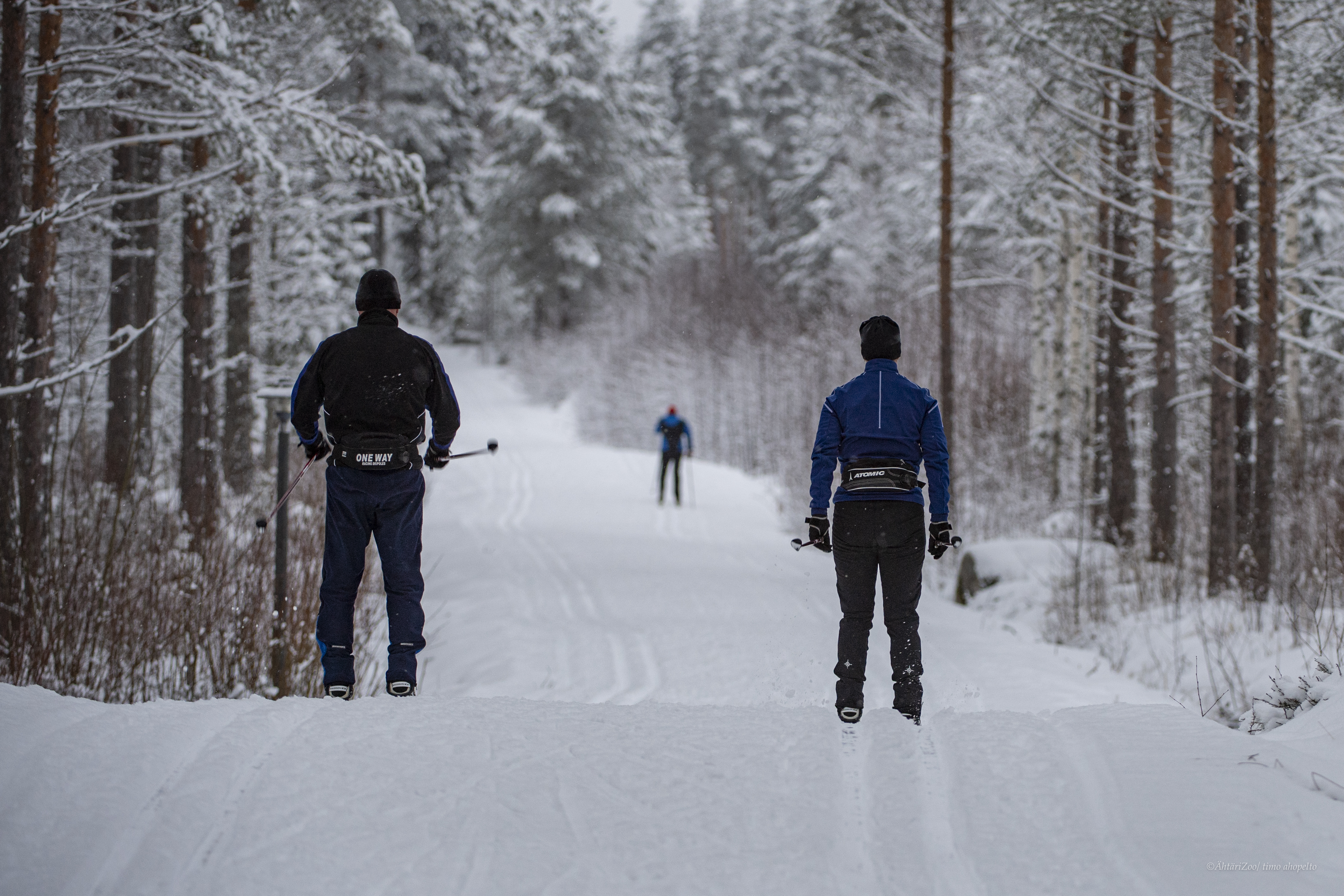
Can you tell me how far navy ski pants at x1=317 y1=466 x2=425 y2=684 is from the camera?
183 inches

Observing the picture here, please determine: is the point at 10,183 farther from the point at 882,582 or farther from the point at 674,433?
the point at 674,433

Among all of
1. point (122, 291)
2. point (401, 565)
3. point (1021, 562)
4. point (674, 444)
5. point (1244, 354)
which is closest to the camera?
point (401, 565)

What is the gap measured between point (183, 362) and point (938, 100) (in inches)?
428

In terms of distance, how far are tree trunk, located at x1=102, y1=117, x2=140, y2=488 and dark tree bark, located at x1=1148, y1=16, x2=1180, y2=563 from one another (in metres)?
10.9

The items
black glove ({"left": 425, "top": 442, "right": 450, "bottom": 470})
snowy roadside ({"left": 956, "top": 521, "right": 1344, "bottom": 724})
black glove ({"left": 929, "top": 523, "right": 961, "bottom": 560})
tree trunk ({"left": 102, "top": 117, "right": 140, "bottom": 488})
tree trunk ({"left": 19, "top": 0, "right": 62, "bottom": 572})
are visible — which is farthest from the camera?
tree trunk ({"left": 102, "top": 117, "right": 140, "bottom": 488})

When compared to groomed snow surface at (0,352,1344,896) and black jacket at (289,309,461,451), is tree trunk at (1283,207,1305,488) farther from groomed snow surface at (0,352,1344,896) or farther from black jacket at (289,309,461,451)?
black jacket at (289,309,461,451)

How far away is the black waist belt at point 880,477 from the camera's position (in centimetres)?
440

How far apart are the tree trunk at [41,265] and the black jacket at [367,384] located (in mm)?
3254

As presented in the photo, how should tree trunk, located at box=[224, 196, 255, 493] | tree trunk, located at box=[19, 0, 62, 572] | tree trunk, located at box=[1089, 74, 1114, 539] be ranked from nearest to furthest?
tree trunk, located at box=[19, 0, 62, 572]
tree trunk, located at box=[224, 196, 255, 493]
tree trunk, located at box=[1089, 74, 1114, 539]

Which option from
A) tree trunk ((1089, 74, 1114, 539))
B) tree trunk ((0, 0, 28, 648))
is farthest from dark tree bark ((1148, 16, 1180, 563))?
tree trunk ((0, 0, 28, 648))

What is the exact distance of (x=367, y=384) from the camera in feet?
15.3

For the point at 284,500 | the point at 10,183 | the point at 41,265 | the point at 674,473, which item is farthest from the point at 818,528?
the point at 674,473

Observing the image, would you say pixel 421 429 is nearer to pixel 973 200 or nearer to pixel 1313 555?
pixel 1313 555

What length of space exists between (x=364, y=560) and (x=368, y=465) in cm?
50
